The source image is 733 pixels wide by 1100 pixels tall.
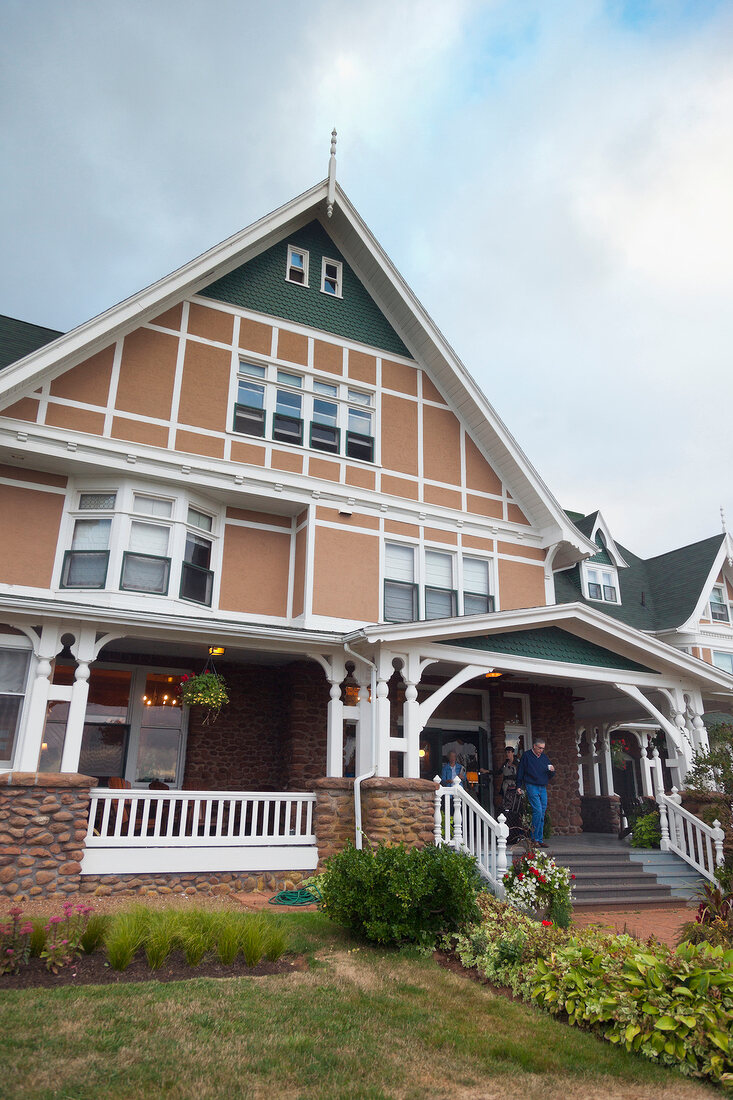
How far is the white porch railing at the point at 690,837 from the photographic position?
1131 cm

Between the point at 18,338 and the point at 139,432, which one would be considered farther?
the point at 18,338

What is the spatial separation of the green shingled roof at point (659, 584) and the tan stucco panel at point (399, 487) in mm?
7988

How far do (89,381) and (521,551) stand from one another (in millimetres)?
9004

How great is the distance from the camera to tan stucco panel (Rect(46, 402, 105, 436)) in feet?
39.9

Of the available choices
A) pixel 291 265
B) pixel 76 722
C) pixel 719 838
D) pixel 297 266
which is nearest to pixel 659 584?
pixel 719 838

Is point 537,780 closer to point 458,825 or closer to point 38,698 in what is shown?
point 458,825

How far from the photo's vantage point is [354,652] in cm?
1145

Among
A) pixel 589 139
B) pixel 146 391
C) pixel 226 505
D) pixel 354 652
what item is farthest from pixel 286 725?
pixel 589 139

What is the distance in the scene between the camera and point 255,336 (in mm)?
14414

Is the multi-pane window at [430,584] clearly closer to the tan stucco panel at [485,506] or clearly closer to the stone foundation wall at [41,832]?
the tan stucco panel at [485,506]

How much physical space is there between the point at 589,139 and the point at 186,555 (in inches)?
435

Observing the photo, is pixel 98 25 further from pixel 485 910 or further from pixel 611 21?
pixel 485 910

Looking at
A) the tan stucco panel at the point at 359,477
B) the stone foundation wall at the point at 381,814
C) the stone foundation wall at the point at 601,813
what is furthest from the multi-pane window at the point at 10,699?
the stone foundation wall at the point at 601,813

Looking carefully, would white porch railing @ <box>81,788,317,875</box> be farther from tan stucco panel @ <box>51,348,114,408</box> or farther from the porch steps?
tan stucco panel @ <box>51,348,114,408</box>
